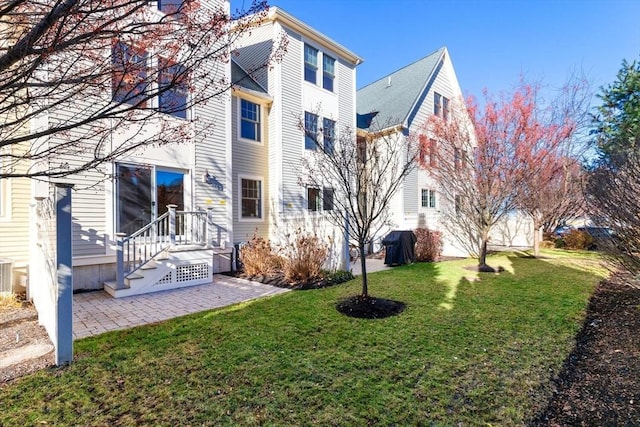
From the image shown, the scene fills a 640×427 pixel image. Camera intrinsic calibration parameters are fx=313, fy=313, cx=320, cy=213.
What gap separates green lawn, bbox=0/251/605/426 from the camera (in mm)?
2623

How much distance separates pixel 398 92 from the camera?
17641 mm

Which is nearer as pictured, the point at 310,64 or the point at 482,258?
the point at 482,258

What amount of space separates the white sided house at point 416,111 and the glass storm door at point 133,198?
9.82 meters

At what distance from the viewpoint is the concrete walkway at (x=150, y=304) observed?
4.96m

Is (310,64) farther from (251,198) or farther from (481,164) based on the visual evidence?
(481,164)

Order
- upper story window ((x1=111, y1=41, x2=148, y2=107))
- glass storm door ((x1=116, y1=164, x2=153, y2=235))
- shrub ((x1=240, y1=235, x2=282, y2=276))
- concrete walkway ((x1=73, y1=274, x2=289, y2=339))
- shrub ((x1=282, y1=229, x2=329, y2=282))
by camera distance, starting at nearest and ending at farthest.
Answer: upper story window ((x1=111, y1=41, x2=148, y2=107)) < concrete walkway ((x1=73, y1=274, x2=289, y2=339)) < glass storm door ((x1=116, y1=164, x2=153, y2=235)) < shrub ((x1=282, y1=229, x2=329, y2=282)) < shrub ((x1=240, y1=235, x2=282, y2=276))

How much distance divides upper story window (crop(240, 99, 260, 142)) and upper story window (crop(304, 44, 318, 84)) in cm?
276

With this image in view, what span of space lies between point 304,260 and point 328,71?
9.29m

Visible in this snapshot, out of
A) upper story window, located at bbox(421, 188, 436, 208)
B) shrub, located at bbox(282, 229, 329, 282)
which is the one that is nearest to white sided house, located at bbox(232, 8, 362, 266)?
shrub, located at bbox(282, 229, 329, 282)

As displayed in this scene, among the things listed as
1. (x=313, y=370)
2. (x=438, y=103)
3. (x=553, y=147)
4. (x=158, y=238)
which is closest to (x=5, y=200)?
(x=158, y=238)

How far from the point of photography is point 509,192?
8992 mm

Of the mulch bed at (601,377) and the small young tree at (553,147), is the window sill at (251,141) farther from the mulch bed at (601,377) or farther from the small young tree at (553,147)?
the mulch bed at (601,377)

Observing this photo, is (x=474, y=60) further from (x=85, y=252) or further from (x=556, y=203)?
(x=85, y=252)

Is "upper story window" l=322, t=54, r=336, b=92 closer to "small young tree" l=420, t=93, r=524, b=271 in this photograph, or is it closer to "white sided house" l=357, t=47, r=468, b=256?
"white sided house" l=357, t=47, r=468, b=256
